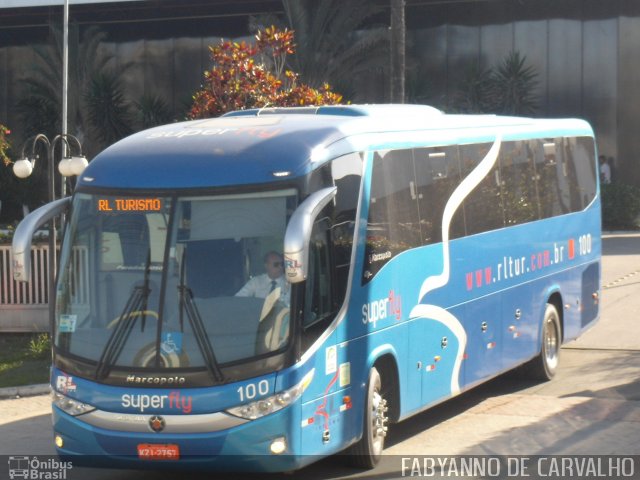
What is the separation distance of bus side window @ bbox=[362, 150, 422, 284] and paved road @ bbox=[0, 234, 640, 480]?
6.07 ft

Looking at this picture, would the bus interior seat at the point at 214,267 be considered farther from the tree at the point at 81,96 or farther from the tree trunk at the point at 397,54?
the tree at the point at 81,96

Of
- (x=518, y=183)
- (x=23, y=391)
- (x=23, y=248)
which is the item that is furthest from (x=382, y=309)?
(x=23, y=391)

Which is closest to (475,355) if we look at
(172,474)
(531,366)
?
(531,366)

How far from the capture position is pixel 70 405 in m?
8.70

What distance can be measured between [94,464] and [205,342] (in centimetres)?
137

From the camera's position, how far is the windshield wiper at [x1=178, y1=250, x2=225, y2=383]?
27.1ft

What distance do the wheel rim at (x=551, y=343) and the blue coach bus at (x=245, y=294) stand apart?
352 cm

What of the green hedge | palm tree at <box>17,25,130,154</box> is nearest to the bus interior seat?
the green hedge

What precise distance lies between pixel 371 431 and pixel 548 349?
5.15 m

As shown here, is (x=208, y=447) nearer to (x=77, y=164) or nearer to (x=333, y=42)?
(x=77, y=164)

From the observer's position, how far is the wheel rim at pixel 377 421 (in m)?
9.60

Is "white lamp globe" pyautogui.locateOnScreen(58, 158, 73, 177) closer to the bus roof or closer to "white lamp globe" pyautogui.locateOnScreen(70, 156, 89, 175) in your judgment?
"white lamp globe" pyautogui.locateOnScreen(70, 156, 89, 175)

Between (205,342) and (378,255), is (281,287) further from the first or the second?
(378,255)

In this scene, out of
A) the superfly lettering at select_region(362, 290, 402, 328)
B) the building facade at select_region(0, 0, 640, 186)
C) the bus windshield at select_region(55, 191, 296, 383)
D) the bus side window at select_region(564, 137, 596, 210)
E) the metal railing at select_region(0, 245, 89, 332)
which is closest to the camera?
the bus windshield at select_region(55, 191, 296, 383)
